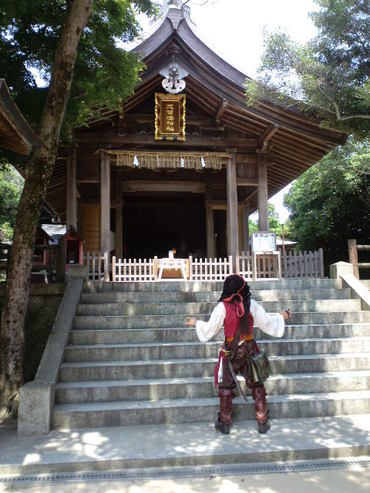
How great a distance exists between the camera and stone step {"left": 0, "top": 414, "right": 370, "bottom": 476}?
12.3 ft

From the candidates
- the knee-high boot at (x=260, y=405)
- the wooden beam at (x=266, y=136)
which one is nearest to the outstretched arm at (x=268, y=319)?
the knee-high boot at (x=260, y=405)

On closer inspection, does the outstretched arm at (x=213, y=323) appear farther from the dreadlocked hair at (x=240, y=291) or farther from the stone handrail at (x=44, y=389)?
the stone handrail at (x=44, y=389)

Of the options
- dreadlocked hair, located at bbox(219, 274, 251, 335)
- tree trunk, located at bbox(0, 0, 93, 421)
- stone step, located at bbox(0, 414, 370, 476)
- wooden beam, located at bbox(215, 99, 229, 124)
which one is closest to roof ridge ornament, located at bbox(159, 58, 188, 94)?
wooden beam, located at bbox(215, 99, 229, 124)

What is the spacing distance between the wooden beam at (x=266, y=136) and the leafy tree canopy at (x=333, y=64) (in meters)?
1.43

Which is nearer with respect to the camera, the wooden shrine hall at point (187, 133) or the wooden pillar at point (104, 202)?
the wooden pillar at point (104, 202)

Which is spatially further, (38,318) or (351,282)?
(351,282)

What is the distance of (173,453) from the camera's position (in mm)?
3941

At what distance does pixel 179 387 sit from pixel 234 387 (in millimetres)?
952

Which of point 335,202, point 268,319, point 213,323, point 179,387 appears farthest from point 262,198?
point 335,202

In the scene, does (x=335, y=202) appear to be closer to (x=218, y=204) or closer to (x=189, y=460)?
(x=218, y=204)

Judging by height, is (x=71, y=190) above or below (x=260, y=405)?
above

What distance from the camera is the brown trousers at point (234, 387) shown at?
175 inches

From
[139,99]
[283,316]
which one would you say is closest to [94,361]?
[283,316]

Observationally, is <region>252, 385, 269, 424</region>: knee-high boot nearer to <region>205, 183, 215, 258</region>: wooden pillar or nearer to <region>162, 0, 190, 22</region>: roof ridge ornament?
<region>205, 183, 215, 258</region>: wooden pillar
